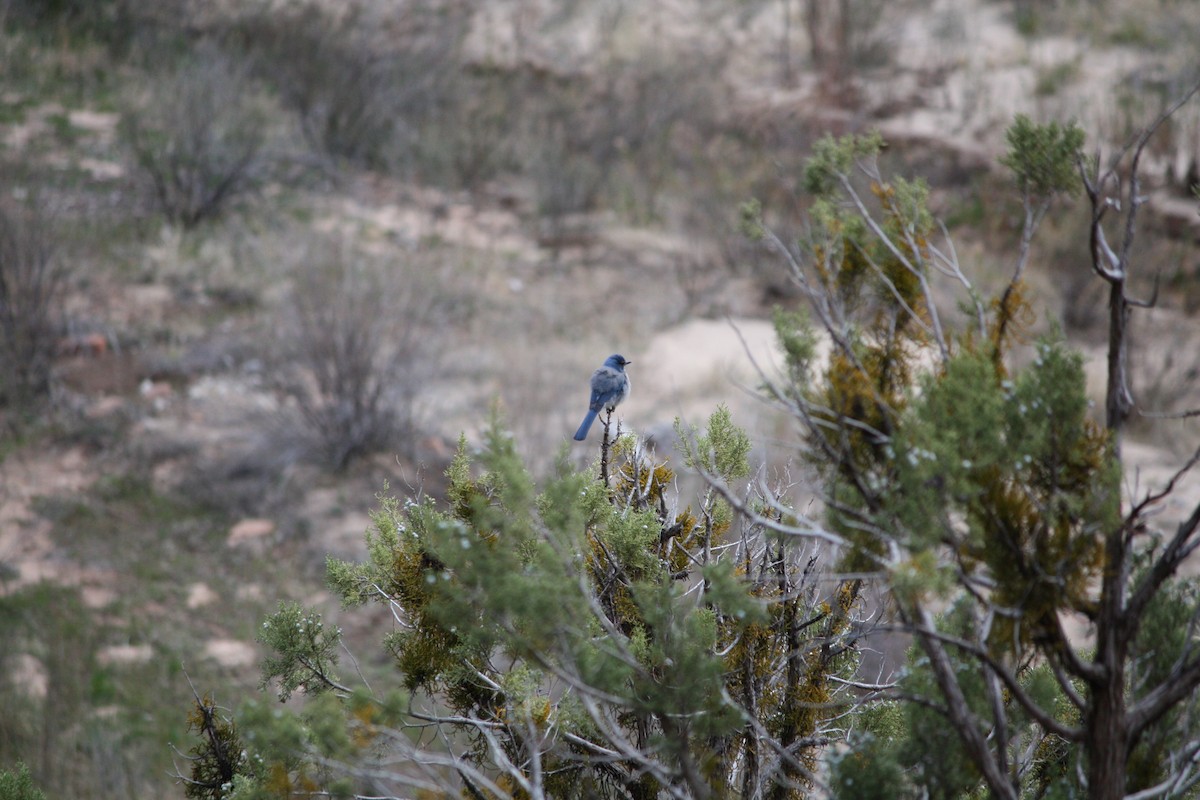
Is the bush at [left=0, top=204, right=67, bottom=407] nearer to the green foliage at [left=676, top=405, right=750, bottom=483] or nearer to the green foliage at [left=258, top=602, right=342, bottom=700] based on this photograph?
the green foliage at [left=258, top=602, right=342, bottom=700]

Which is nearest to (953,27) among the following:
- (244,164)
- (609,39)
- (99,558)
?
(609,39)

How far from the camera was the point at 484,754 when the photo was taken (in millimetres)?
2781

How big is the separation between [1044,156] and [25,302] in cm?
789

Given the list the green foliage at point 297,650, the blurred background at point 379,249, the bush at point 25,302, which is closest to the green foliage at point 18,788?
the green foliage at point 297,650

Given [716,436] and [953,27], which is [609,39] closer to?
[953,27]

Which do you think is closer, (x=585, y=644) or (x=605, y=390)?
(x=585, y=644)

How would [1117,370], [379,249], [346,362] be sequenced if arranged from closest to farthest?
[1117,370] < [346,362] < [379,249]

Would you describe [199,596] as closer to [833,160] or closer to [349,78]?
[833,160]

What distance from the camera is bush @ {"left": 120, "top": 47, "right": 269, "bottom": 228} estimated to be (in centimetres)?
1073

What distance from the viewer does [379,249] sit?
10992 mm

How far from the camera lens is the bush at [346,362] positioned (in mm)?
7766

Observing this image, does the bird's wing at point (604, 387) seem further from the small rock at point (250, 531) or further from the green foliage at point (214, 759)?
the small rock at point (250, 531)

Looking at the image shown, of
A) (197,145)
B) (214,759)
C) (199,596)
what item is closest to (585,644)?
Result: (214,759)

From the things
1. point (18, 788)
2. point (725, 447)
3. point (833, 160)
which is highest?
point (833, 160)
